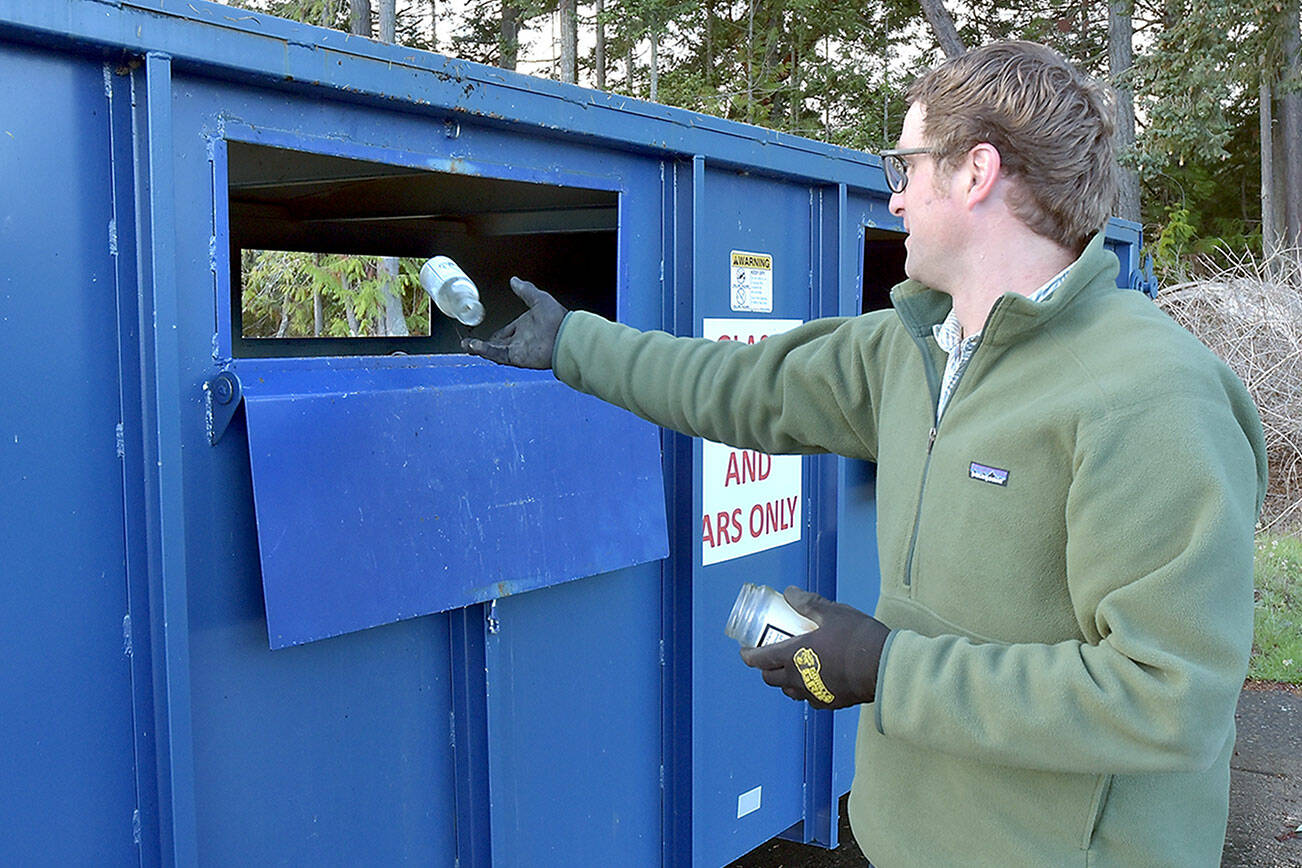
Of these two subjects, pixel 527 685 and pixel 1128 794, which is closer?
pixel 1128 794

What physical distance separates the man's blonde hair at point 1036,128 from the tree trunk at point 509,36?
15.5 meters

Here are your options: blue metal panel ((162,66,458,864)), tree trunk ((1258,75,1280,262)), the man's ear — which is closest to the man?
the man's ear

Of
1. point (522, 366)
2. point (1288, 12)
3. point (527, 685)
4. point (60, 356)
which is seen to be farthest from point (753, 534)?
point (1288, 12)

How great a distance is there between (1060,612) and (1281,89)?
15.3m

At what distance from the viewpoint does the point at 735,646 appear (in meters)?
3.07

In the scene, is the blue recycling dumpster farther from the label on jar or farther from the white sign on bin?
the label on jar

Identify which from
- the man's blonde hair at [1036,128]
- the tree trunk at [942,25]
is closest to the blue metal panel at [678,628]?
the man's blonde hair at [1036,128]

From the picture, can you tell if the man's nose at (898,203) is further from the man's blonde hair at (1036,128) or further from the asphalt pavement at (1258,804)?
the asphalt pavement at (1258,804)

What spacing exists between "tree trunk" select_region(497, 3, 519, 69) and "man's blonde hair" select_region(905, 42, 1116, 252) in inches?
609

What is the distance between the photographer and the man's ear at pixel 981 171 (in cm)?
165

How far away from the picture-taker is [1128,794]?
1535 mm

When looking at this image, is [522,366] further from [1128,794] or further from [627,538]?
[1128,794]

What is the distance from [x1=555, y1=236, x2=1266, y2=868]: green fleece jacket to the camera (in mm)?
1364

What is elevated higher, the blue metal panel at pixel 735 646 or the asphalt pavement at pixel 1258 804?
the blue metal panel at pixel 735 646
